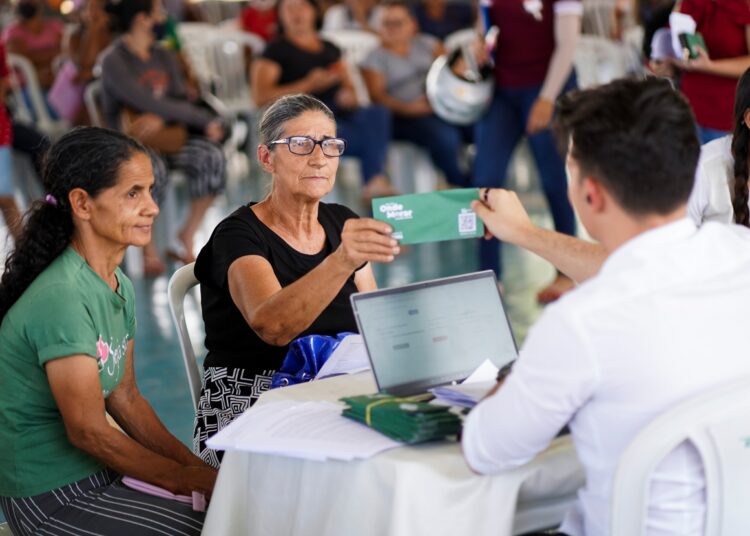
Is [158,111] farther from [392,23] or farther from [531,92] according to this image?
[531,92]

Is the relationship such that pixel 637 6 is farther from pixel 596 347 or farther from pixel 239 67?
pixel 596 347

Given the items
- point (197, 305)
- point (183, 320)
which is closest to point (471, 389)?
point (183, 320)

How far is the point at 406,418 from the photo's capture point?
1853 millimetres

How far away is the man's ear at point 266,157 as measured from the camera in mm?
2893

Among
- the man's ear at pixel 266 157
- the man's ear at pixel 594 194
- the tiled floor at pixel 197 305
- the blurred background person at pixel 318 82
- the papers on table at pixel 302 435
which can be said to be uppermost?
the blurred background person at pixel 318 82

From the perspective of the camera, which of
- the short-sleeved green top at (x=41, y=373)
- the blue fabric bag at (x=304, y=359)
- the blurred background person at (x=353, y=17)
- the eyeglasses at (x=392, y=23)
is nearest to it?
the short-sleeved green top at (x=41, y=373)

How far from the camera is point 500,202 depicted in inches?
86.1

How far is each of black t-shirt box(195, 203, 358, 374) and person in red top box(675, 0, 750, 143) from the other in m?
2.13

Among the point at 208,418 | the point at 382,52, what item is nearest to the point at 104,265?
the point at 208,418

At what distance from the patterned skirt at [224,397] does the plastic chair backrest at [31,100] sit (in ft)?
17.9

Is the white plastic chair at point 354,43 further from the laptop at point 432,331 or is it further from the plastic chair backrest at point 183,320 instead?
the laptop at point 432,331

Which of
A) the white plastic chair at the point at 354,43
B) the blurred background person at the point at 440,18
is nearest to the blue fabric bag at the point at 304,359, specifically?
the white plastic chair at the point at 354,43

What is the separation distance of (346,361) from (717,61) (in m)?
2.59

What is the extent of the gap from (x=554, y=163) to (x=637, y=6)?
2.81 metres
